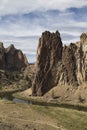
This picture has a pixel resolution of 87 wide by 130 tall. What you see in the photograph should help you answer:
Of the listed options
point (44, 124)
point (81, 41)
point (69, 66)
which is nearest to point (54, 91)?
point (69, 66)

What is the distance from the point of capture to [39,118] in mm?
78812

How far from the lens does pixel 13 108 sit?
85938mm

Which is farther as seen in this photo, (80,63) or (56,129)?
(80,63)

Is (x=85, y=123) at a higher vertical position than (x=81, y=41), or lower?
lower

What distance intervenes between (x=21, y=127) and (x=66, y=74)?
132m

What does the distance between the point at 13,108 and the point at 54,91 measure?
10440 centimetres

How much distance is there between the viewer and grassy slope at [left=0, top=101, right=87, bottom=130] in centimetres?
6983

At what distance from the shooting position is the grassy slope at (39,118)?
229 ft

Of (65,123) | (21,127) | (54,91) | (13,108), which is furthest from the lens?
(54,91)

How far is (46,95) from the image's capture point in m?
191

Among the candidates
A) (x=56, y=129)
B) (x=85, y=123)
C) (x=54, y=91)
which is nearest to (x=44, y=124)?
(x=56, y=129)

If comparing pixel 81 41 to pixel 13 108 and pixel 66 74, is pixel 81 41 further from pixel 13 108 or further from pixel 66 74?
pixel 13 108

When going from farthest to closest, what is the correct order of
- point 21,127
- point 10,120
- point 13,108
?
1. point 13,108
2. point 10,120
3. point 21,127

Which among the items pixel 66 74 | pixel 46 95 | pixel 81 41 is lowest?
pixel 46 95
